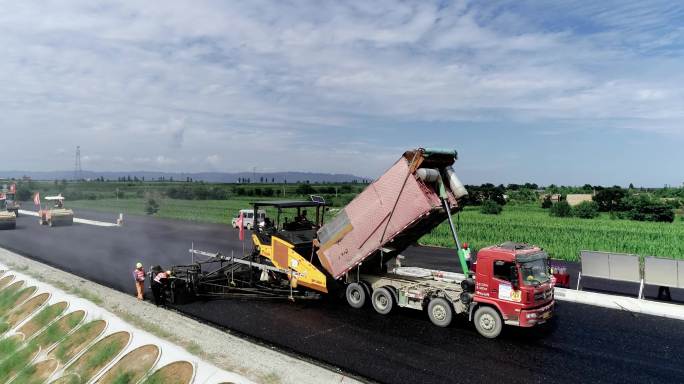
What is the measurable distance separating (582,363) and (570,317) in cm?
375

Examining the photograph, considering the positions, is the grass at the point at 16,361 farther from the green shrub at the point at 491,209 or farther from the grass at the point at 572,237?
the green shrub at the point at 491,209

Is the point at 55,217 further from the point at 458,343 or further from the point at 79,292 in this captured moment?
the point at 458,343

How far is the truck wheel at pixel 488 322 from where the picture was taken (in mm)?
11289

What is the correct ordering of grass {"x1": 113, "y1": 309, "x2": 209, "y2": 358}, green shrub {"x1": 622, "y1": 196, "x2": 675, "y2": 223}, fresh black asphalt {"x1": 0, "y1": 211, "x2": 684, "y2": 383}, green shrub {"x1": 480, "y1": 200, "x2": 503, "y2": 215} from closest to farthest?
fresh black asphalt {"x1": 0, "y1": 211, "x2": 684, "y2": 383} → grass {"x1": 113, "y1": 309, "x2": 209, "y2": 358} → green shrub {"x1": 622, "y1": 196, "x2": 675, "y2": 223} → green shrub {"x1": 480, "y1": 200, "x2": 503, "y2": 215}

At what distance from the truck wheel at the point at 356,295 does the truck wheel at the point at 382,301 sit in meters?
0.35

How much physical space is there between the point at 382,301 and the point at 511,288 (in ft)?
13.5

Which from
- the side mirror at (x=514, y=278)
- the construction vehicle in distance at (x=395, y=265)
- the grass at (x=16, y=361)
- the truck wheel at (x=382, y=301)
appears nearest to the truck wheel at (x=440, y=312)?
the construction vehicle in distance at (x=395, y=265)

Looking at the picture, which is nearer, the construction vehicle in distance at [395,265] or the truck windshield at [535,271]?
the truck windshield at [535,271]

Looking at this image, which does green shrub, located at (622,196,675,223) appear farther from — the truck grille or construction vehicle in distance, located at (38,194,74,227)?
construction vehicle in distance, located at (38,194,74,227)

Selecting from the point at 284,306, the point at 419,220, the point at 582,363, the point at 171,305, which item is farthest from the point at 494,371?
the point at 171,305

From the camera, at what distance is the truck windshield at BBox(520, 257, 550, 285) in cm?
1105

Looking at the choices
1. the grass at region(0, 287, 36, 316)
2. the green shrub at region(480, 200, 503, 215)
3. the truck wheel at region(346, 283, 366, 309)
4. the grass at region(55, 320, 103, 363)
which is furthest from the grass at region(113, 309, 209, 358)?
the green shrub at region(480, 200, 503, 215)

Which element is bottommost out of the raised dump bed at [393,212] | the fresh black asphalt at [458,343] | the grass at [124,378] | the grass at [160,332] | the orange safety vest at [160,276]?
the grass at [124,378]

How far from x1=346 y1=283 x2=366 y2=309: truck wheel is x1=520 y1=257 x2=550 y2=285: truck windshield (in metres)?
4.95
